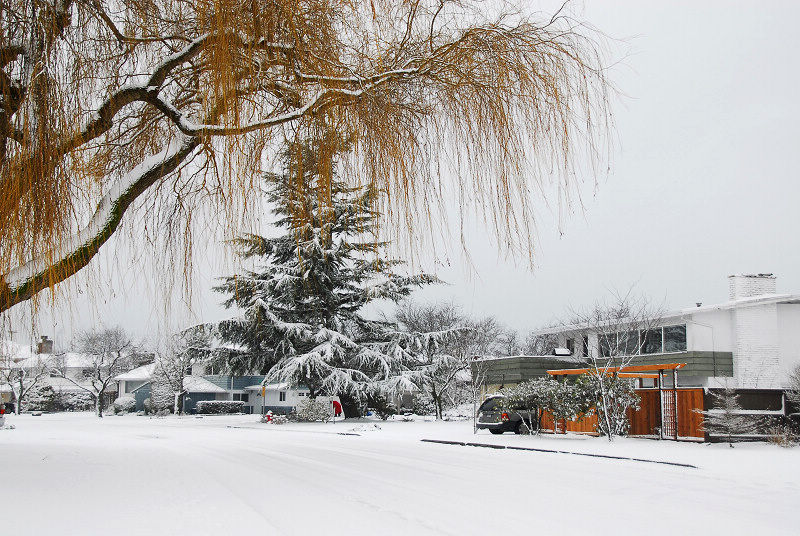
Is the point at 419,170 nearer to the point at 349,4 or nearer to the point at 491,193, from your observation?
the point at 491,193

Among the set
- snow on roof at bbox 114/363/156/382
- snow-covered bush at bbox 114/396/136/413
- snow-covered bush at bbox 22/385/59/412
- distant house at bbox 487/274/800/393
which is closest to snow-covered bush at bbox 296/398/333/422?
distant house at bbox 487/274/800/393

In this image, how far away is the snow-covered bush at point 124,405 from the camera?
2360 inches

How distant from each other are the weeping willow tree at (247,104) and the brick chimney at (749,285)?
30.4m

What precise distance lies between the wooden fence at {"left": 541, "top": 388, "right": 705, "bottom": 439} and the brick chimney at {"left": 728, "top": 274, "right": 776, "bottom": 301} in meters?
15.3

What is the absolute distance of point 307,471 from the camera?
12312 mm

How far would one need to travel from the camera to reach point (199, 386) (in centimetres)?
6250

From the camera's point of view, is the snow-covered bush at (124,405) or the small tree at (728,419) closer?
the small tree at (728,419)

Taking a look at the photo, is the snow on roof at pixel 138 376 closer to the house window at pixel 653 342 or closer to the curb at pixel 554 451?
the house window at pixel 653 342

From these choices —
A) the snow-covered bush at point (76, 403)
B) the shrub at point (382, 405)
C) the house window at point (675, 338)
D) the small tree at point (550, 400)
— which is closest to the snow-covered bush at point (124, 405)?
the snow-covered bush at point (76, 403)

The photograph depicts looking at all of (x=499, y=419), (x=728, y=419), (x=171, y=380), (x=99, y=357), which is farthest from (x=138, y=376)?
(x=728, y=419)

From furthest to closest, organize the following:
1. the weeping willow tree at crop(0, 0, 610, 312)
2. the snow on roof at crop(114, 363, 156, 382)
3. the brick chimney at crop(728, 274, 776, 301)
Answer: the snow on roof at crop(114, 363, 156, 382) < the brick chimney at crop(728, 274, 776, 301) < the weeping willow tree at crop(0, 0, 610, 312)

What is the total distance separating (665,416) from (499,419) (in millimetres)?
5336

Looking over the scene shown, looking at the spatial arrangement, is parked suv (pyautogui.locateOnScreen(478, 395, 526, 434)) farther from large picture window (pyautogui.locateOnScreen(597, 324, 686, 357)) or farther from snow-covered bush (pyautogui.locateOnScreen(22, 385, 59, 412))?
snow-covered bush (pyautogui.locateOnScreen(22, 385, 59, 412))

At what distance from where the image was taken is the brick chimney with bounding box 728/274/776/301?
3419 cm
